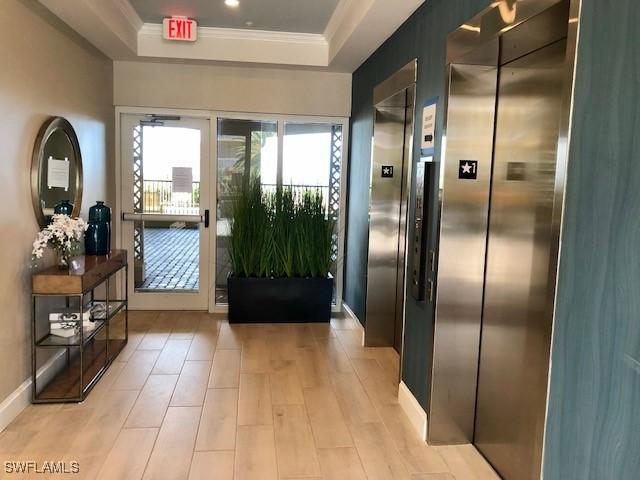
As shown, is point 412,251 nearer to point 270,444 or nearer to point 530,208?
point 530,208

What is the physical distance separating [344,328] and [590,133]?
3553 millimetres

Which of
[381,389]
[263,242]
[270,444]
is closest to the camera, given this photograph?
[270,444]

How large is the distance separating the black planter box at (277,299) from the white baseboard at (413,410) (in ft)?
5.70

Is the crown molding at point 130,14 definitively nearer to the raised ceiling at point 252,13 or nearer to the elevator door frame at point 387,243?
the raised ceiling at point 252,13

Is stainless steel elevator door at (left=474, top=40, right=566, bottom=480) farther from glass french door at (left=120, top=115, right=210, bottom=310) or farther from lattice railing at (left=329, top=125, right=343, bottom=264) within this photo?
glass french door at (left=120, top=115, right=210, bottom=310)

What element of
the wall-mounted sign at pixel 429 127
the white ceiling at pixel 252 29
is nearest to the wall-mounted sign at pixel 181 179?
the white ceiling at pixel 252 29

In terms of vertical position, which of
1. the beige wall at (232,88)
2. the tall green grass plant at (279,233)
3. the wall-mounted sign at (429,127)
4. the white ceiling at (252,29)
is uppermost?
the white ceiling at (252,29)

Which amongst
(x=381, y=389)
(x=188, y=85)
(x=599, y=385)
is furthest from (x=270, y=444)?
(x=188, y=85)

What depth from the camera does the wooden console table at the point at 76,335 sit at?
3100 mm

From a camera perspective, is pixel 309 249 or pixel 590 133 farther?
pixel 309 249

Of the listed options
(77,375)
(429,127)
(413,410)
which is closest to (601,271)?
(429,127)

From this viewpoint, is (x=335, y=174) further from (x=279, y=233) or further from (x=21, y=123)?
(x=21, y=123)

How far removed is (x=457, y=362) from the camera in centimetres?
278

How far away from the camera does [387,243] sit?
4219 millimetres
